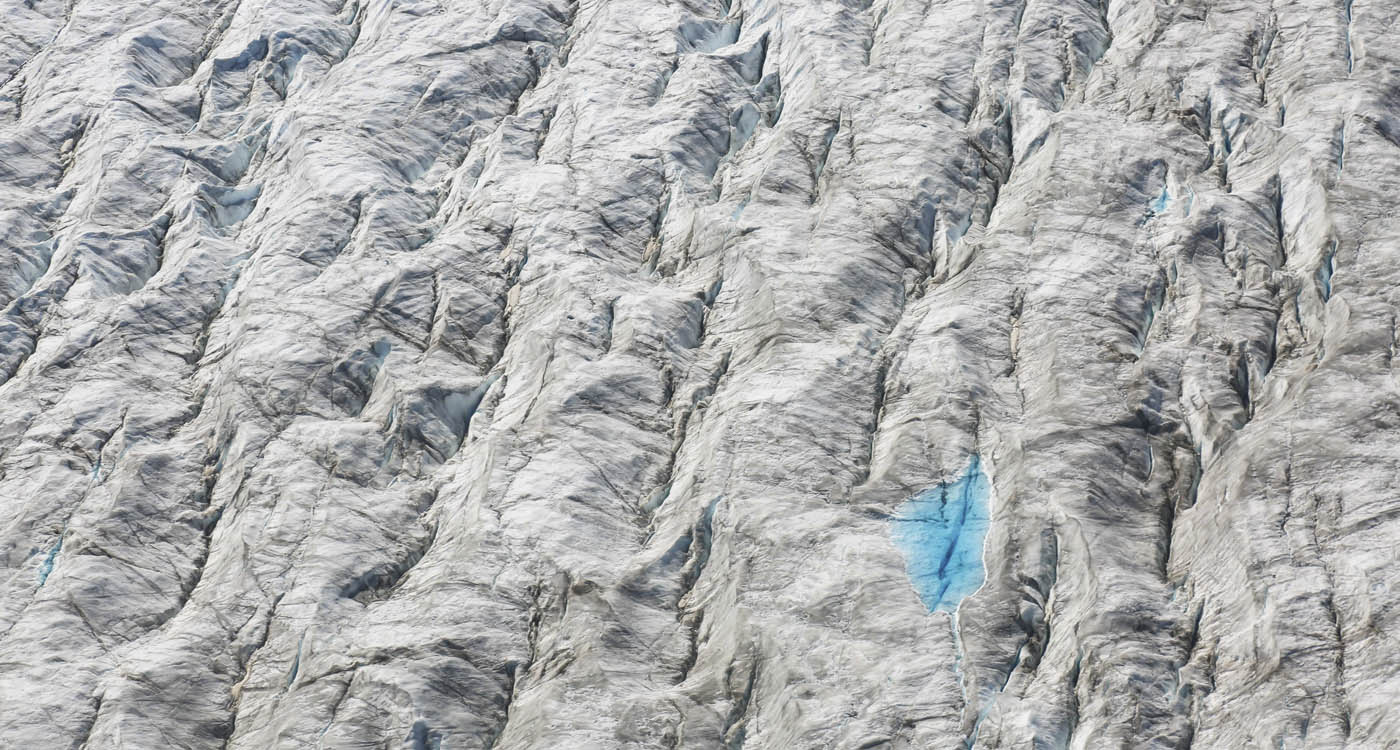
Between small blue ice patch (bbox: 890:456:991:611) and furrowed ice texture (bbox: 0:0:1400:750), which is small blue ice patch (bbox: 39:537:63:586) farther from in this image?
small blue ice patch (bbox: 890:456:991:611)

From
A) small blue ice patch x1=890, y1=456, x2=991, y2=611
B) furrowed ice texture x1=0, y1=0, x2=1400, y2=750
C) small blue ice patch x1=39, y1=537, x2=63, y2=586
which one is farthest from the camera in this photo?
small blue ice patch x1=39, y1=537, x2=63, y2=586

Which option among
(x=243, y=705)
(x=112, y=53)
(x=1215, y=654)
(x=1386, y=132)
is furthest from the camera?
(x=112, y=53)

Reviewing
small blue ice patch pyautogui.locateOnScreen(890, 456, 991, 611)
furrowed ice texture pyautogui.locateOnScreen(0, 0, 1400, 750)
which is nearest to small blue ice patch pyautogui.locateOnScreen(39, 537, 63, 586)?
furrowed ice texture pyautogui.locateOnScreen(0, 0, 1400, 750)

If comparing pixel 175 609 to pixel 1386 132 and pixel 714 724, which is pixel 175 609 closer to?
pixel 714 724

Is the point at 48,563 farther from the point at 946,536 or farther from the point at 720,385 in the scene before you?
the point at 946,536

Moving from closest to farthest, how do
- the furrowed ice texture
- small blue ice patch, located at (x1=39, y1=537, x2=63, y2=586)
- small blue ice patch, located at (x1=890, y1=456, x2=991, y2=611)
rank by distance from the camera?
the furrowed ice texture < small blue ice patch, located at (x1=890, y1=456, x2=991, y2=611) < small blue ice patch, located at (x1=39, y1=537, x2=63, y2=586)

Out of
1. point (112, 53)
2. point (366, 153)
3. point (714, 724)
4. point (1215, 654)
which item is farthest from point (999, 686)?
point (112, 53)
